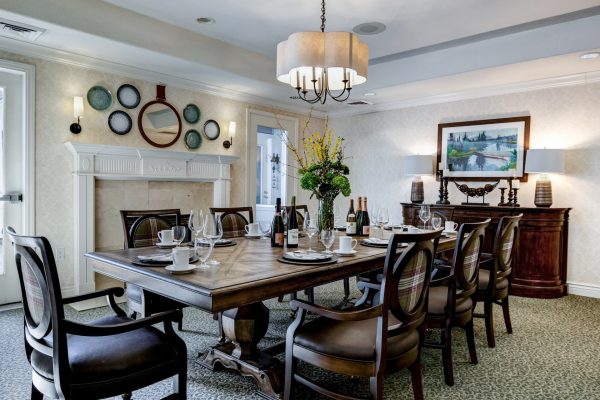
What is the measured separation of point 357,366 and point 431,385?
92 cm

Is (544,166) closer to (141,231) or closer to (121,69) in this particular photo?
(141,231)

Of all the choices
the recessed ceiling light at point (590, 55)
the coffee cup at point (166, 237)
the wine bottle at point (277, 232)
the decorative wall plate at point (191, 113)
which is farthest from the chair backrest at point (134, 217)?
the recessed ceiling light at point (590, 55)

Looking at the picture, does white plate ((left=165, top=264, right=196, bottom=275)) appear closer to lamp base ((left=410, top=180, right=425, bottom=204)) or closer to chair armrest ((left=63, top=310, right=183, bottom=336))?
chair armrest ((left=63, top=310, right=183, bottom=336))

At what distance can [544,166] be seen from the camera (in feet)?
13.8

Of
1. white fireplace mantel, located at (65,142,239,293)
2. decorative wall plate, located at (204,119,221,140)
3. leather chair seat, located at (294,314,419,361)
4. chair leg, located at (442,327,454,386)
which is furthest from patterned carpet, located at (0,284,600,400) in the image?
decorative wall plate, located at (204,119,221,140)

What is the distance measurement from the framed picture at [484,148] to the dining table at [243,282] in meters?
2.63

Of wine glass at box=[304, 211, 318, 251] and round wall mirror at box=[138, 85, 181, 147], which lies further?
round wall mirror at box=[138, 85, 181, 147]

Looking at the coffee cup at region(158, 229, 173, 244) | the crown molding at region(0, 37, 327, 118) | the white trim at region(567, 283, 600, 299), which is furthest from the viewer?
the white trim at region(567, 283, 600, 299)

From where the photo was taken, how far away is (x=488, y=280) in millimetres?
2873

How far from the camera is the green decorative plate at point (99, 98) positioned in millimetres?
3943

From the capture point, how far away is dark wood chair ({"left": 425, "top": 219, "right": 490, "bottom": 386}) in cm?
229

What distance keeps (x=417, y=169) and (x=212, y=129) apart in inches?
107

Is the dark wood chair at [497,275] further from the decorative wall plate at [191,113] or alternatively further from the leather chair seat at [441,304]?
the decorative wall plate at [191,113]

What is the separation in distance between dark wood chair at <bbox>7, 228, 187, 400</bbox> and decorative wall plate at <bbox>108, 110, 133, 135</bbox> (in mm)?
2835
